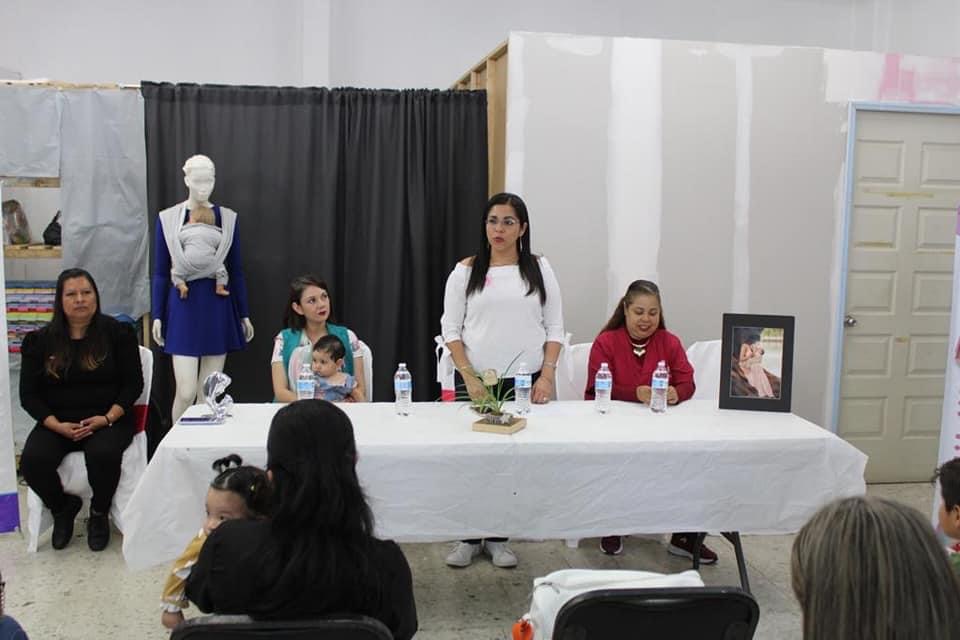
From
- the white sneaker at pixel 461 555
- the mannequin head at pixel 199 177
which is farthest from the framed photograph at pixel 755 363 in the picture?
the mannequin head at pixel 199 177

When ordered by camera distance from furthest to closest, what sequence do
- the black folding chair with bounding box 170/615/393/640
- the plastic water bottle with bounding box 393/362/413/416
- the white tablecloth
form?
the plastic water bottle with bounding box 393/362/413/416, the white tablecloth, the black folding chair with bounding box 170/615/393/640

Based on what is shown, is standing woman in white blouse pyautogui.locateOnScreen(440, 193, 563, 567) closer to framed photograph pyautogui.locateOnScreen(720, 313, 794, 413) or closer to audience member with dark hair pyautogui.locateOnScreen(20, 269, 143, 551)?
framed photograph pyautogui.locateOnScreen(720, 313, 794, 413)

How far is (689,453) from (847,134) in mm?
2502

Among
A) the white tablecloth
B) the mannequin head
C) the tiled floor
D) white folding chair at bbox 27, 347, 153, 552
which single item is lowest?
the tiled floor

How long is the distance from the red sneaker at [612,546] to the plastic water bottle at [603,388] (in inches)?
28.2

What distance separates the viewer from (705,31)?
639cm

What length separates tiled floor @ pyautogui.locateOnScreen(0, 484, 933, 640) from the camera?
291 cm

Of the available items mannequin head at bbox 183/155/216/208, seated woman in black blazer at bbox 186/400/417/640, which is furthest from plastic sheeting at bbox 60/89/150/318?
seated woman in black blazer at bbox 186/400/417/640

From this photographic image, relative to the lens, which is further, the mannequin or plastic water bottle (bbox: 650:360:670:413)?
the mannequin

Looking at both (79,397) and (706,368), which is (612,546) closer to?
(706,368)

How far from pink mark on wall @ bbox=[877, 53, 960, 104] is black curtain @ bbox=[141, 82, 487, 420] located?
207 cm

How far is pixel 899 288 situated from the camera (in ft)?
15.0

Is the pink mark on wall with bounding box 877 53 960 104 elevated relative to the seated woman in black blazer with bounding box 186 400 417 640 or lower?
elevated

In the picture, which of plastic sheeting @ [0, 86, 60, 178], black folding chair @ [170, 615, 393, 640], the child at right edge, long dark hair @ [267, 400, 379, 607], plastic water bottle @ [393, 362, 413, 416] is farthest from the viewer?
plastic sheeting @ [0, 86, 60, 178]
